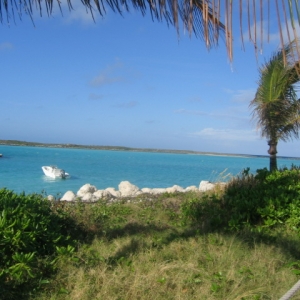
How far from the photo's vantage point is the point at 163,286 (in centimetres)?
379

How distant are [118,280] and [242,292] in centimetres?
125

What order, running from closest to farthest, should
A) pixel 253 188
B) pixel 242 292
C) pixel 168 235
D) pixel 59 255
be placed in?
pixel 242 292 < pixel 59 255 < pixel 168 235 < pixel 253 188

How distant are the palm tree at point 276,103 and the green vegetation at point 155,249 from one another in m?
3.47

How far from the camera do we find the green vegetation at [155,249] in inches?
147

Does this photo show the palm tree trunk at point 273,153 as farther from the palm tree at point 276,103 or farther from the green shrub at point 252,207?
the green shrub at point 252,207

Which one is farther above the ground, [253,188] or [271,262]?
[253,188]

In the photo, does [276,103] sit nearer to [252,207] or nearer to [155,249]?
[252,207]

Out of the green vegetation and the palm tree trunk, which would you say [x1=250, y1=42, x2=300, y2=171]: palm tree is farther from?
the green vegetation

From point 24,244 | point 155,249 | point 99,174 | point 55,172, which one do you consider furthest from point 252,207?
point 99,174

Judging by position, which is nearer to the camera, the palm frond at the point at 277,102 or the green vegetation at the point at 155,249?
the green vegetation at the point at 155,249

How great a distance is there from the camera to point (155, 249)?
4.97 meters

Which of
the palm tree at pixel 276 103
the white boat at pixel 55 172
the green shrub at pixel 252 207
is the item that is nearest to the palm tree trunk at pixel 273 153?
the palm tree at pixel 276 103

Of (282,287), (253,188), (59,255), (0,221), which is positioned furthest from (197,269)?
(253,188)

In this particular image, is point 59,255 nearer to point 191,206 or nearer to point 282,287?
point 282,287
